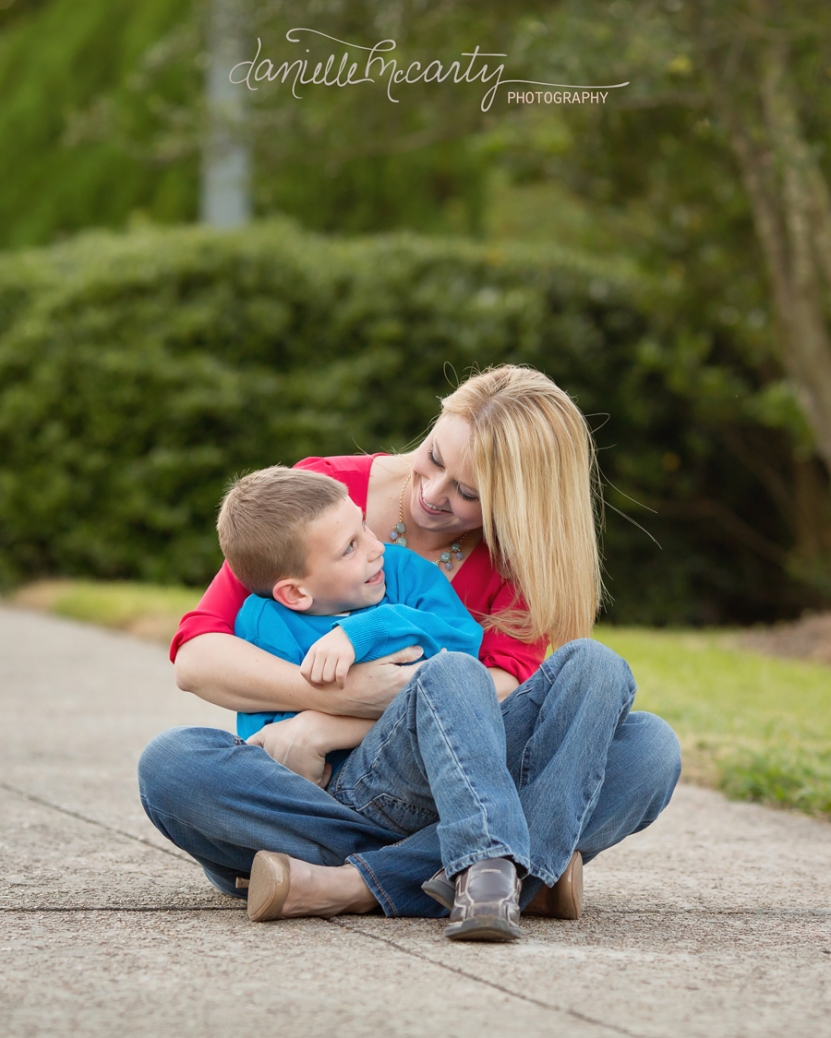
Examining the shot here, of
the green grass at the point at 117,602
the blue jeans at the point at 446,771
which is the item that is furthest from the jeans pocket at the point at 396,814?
the green grass at the point at 117,602

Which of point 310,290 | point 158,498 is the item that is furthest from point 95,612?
point 310,290

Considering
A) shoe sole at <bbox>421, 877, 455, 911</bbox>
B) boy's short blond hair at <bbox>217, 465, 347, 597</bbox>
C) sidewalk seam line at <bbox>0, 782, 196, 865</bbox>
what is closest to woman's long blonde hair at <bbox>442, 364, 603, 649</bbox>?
boy's short blond hair at <bbox>217, 465, 347, 597</bbox>

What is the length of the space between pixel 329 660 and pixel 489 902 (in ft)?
1.79

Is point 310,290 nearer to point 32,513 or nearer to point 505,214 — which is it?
point 32,513

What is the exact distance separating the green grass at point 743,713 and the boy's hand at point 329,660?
195 cm

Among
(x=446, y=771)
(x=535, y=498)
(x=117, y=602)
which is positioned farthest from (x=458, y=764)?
(x=117, y=602)

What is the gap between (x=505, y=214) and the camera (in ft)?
58.0

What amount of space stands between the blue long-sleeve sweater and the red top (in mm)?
62

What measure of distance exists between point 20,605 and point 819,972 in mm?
7675

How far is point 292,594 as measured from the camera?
9.06ft

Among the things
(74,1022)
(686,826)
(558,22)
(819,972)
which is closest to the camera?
(74,1022)

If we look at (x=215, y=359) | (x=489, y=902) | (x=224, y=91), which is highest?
(x=224, y=91)

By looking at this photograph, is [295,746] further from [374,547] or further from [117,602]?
[117,602]

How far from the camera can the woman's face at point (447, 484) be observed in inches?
114
